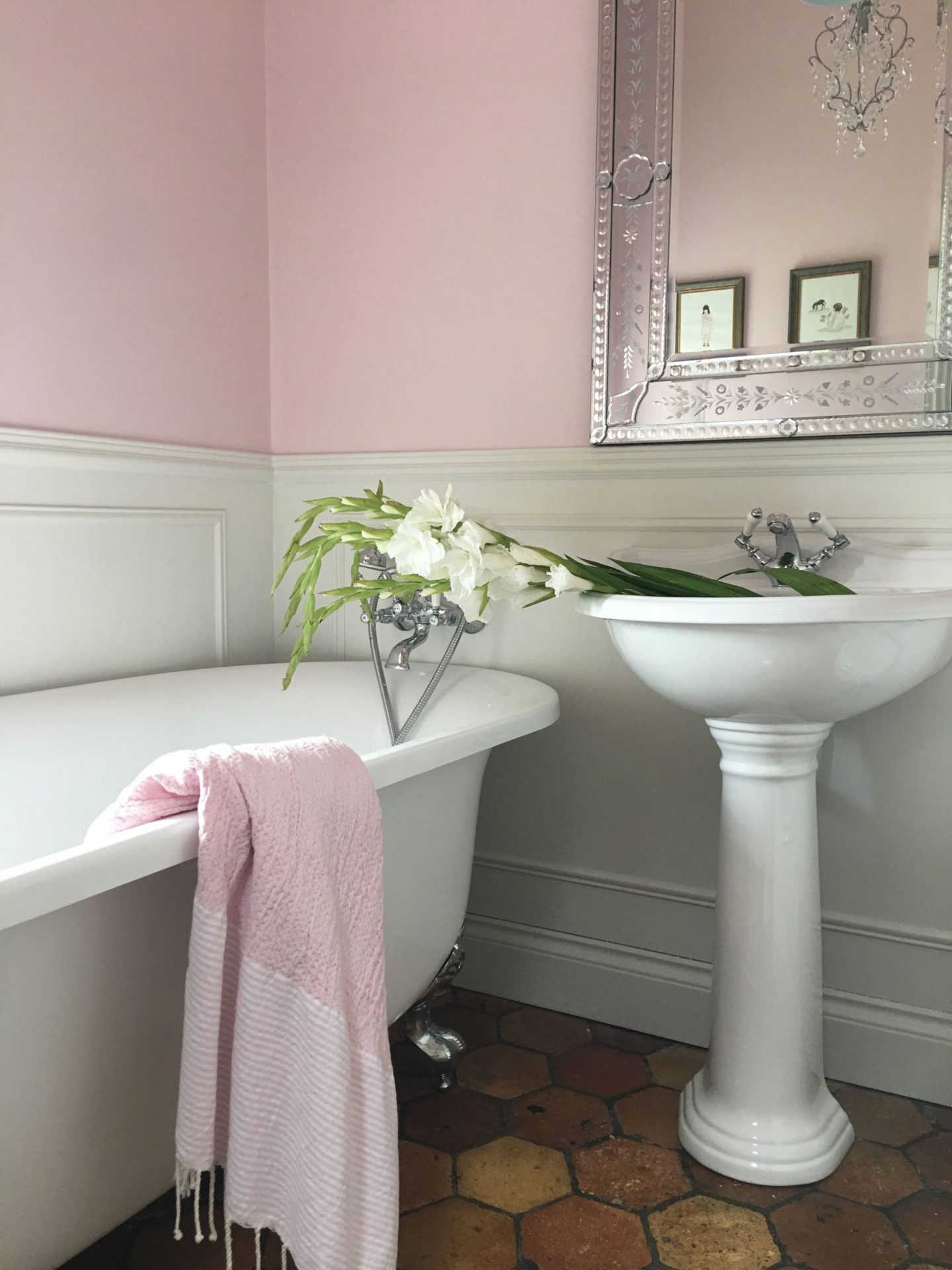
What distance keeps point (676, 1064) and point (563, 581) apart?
3.13ft

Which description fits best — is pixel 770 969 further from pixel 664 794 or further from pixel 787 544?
pixel 787 544

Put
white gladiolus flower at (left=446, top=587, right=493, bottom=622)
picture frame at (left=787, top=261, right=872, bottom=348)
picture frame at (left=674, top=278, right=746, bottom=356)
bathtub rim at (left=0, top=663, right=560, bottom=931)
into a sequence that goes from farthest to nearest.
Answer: picture frame at (left=674, top=278, right=746, bottom=356) → picture frame at (left=787, top=261, right=872, bottom=348) → white gladiolus flower at (left=446, top=587, right=493, bottom=622) → bathtub rim at (left=0, top=663, right=560, bottom=931)

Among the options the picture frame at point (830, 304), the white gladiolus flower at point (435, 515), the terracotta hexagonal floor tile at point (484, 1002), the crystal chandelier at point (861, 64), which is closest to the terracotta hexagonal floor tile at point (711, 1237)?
the terracotta hexagonal floor tile at point (484, 1002)

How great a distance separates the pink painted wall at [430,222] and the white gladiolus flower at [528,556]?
621 millimetres

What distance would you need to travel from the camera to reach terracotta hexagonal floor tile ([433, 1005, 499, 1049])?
1.87 m

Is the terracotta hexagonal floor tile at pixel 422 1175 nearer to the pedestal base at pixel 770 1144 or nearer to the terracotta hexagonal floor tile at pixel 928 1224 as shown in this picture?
the pedestal base at pixel 770 1144

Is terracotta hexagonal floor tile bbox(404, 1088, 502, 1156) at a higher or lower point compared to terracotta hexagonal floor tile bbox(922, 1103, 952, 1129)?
higher

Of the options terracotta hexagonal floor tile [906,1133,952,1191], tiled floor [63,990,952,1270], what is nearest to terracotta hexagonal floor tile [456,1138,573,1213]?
tiled floor [63,990,952,1270]

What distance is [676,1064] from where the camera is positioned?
1.79 metres

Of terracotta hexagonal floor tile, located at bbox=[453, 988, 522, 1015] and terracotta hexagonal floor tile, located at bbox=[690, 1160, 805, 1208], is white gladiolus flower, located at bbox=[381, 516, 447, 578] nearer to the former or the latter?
terracotta hexagonal floor tile, located at bbox=[690, 1160, 805, 1208]

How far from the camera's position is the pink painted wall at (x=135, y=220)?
1764 millimetres

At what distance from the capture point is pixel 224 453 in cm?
221

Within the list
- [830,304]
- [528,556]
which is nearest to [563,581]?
[528,556]

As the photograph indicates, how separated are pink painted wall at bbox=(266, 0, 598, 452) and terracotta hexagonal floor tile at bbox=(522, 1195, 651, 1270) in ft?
4.15
